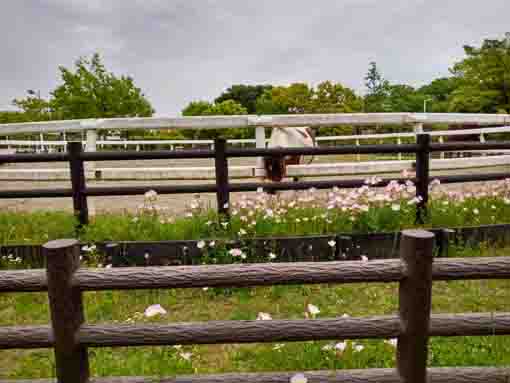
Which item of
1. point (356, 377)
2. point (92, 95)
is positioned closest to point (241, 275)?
point (356, 377)

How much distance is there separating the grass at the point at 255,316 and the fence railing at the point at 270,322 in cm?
65

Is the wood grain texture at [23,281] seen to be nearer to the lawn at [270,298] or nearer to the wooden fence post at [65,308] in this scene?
the wooden fence post at [65,308]

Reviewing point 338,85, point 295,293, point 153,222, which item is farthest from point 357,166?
point 338,85

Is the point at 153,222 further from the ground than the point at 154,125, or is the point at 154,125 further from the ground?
the point at 154,125

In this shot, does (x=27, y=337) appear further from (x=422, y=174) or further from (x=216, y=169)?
(x=422, y=174)

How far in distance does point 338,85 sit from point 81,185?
4131 centimetres

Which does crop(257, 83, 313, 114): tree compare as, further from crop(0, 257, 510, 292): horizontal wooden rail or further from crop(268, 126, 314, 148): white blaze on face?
crop(0, 257, 510, 292): horizontal wooden rail

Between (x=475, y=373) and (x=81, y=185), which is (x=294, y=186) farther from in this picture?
(x=475, y=373)

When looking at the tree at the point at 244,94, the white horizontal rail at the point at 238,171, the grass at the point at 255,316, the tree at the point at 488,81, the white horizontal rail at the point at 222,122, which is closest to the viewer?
the grass at the point at 255,316

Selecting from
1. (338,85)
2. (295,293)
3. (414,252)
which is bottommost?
(295,293)

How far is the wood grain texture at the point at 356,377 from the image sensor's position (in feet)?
6.04

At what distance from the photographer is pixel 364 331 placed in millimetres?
1820

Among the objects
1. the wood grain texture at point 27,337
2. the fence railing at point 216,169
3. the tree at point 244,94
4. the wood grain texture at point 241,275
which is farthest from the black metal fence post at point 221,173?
the tree at point 244,94

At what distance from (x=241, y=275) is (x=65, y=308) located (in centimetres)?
75
